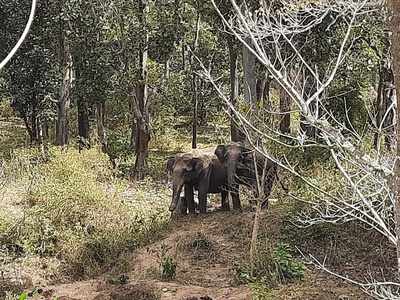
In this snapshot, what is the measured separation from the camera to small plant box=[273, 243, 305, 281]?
703 cm

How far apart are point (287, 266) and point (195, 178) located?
342 centimetres

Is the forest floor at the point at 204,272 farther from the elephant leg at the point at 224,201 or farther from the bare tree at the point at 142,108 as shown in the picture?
the bare tree at the point at 142,108

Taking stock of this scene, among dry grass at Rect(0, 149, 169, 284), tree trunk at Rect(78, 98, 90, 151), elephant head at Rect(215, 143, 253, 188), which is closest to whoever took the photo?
dry grass at Rect(0, 149, 169, 284)

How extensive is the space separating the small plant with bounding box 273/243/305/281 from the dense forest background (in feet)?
0.06

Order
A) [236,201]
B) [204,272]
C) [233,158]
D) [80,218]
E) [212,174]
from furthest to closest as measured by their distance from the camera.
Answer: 1. [212,174]
2. [236,201]
3. [233,158]
4. [80,218]
5. [204,272]

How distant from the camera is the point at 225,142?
1262 centimetres

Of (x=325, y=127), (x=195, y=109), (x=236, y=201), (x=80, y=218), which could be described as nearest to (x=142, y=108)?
(x=195, y=109)

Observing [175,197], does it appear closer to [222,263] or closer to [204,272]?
[222,263]

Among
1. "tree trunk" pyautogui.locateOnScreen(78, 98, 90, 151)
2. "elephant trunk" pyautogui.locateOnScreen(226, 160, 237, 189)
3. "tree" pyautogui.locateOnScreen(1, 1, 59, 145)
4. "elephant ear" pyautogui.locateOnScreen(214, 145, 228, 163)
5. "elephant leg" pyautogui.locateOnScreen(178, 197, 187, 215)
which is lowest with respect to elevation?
"elephant leg" pyautogui.locateOnScreen(178, 197, 187, 215)

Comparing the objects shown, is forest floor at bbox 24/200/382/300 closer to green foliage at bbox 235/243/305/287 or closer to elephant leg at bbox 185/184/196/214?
green foliage at bbox 235/243/305/287

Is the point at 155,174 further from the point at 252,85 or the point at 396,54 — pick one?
the point at 396,54

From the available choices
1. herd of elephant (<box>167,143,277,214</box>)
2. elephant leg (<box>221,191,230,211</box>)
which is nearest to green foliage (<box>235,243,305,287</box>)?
herd of elephant (<box>167,143,277,214</box>)

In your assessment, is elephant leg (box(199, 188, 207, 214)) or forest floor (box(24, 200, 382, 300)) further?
elephant leg (box(199, 188, 207, 214))

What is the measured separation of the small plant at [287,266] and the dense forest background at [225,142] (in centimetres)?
2
